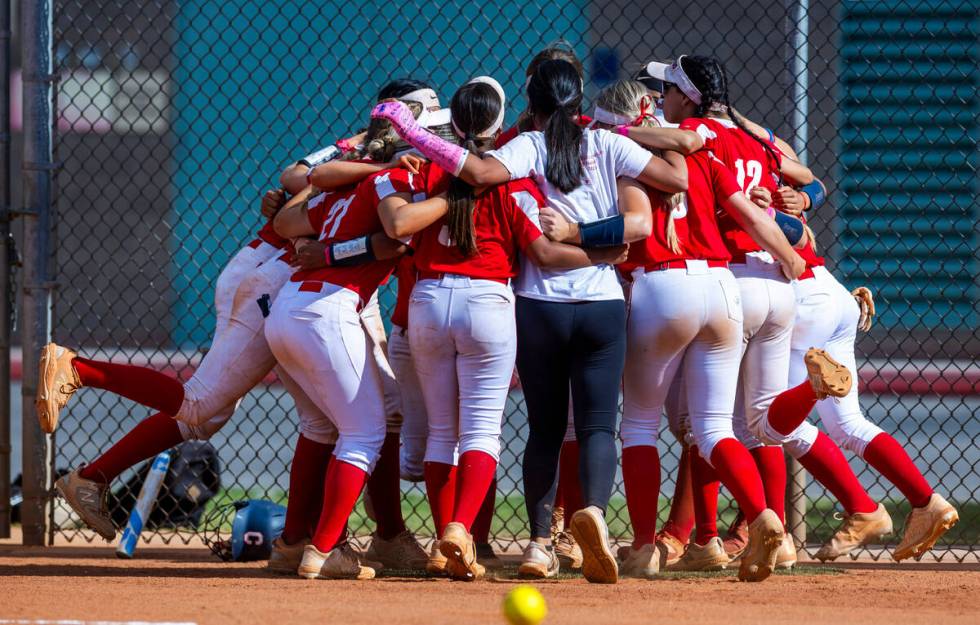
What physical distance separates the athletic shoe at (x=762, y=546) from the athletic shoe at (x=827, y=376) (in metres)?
0.47

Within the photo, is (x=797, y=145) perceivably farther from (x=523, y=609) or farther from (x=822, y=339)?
(x=523, y=609)

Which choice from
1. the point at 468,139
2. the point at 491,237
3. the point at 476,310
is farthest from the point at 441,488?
the point at 468,139

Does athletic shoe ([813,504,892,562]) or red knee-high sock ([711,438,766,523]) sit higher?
red knee-high sock ([711,438,766,523])

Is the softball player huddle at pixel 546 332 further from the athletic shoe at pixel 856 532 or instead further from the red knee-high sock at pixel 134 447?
the red knee-high sock at pixel 134 447

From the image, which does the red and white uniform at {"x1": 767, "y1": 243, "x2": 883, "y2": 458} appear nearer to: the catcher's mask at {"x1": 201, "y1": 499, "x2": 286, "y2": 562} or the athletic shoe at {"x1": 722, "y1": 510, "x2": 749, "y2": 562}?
the athletic shoe at {"x1": 722, "y1": 510, "x2": 749, "y2": 562}

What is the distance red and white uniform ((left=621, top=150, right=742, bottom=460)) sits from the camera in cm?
468

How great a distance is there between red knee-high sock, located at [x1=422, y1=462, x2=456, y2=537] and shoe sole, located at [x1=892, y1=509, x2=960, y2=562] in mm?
1744

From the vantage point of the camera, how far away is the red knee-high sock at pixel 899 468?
495 centimetres

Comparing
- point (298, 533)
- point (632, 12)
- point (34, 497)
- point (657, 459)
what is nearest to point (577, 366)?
point (657, 459)

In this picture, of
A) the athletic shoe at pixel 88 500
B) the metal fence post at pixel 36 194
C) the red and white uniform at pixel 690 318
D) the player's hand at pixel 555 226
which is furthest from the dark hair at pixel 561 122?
the metal fence post at pixel 36 194

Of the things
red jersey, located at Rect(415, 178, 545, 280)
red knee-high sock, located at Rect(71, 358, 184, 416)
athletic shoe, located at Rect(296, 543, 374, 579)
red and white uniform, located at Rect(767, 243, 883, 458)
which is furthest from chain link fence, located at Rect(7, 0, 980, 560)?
red jersey, located at Rect(415, 178, 545, 280)

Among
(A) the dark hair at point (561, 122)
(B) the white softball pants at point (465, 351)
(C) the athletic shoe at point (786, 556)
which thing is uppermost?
(A) the dark hair at point (561, 122)

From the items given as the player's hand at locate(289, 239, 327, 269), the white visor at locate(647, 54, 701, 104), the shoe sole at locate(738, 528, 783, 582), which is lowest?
the shoe sole at locate(738, 528, 783, 582)

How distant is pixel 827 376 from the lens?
4535 mm
